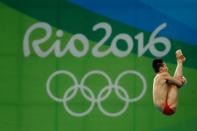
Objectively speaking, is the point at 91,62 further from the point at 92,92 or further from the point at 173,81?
the point at 173,81

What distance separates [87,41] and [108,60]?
1.54ft

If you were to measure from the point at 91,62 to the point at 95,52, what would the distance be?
18cm

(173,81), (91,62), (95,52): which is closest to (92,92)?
(91,62)

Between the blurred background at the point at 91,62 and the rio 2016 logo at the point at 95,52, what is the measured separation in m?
0.02

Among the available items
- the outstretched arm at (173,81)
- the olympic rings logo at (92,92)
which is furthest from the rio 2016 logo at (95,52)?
the outstretched arm at (173,81)

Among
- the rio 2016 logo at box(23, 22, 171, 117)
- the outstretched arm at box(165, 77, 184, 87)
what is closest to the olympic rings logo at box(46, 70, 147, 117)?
the rio 2016 logo at box(23, 22, 171, 117)

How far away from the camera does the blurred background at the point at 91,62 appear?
974 cm

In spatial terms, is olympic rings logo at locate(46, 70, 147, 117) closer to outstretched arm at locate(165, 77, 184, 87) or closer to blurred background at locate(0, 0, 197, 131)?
blurred background at locate(0, 0, 197, 131)

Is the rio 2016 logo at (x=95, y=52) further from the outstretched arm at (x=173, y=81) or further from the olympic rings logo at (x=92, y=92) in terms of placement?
the outstretched arm at (x=173, y=81)

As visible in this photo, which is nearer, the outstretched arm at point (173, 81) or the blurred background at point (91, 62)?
the outstretched arm at point (173, 81)

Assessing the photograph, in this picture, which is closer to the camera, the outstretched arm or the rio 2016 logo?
the outstretched arm

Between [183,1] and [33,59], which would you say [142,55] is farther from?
[33,59]

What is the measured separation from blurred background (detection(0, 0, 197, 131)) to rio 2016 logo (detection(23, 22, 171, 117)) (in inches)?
0.6

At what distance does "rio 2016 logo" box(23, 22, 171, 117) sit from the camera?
9.77m
